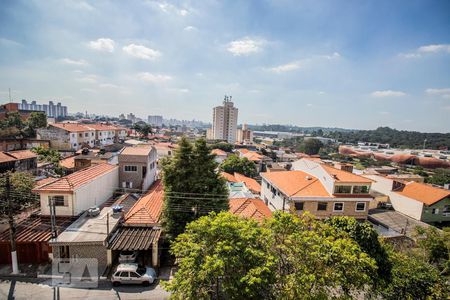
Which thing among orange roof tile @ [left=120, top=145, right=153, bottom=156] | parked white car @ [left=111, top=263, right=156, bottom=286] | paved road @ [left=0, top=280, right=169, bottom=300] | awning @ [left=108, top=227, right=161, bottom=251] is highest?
orange roof tile @ [left=120, top=145, right=153, bottom=156]

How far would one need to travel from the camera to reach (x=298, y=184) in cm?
2555

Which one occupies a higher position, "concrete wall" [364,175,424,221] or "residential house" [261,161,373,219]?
"residential house" [261,161,373,219]

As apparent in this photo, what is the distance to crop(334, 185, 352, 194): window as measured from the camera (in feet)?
77.4

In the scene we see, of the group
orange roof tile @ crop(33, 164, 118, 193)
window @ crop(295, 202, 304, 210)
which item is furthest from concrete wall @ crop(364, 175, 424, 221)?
orange roof tile @ crop(33, 164, 118, 193)

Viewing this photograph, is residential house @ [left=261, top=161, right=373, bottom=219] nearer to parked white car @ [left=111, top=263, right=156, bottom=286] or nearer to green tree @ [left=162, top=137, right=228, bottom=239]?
green tree @ [left=162, top=137, right=228, bottom=239]

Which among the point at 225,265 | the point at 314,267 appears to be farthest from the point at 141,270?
the point at 314,267

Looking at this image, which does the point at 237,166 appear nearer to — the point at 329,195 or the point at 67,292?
the point at 329,195

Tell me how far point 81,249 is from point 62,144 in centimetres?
4425

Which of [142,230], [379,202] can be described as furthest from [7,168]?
[379,202]

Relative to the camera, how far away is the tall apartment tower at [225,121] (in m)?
132

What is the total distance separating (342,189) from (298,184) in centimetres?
439

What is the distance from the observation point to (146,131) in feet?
289

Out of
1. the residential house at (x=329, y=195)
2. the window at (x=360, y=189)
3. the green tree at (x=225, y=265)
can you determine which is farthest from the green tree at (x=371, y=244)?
the window at (x=360, y=189)

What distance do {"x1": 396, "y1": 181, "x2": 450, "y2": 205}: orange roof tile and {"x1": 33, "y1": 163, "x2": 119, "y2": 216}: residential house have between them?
37.8 metres
